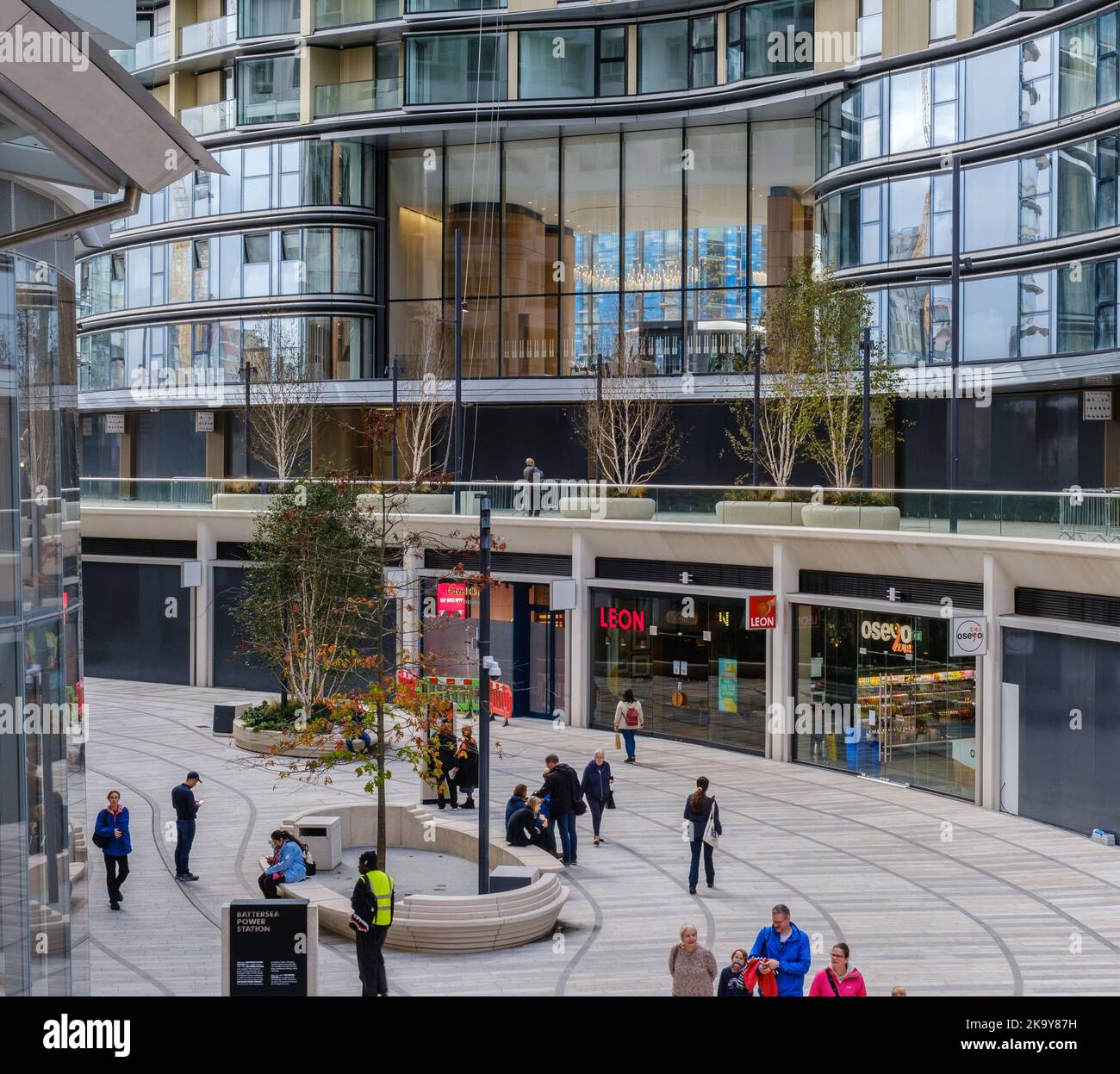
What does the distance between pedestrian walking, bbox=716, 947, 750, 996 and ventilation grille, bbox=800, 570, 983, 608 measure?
13.2m

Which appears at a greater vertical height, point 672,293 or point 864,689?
point 672,293

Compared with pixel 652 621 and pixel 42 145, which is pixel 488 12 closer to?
pixel 652 621

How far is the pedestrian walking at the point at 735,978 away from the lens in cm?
1202

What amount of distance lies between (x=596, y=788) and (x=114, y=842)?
22.7 ft

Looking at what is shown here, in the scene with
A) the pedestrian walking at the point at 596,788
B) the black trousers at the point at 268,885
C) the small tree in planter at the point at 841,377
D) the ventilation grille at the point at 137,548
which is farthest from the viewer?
the ventilation grille at the point at 137,548

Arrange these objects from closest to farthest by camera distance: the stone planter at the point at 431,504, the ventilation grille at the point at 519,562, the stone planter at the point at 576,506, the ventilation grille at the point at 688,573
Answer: the ventilation grille at the point at 688,573 → the stone planter at the point at 576,506 → the ventilation grille at the point at 519,562 → the stone planter at the point at 431,504

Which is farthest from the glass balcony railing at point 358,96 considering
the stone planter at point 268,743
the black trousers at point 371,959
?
the black trousers at point 371,959

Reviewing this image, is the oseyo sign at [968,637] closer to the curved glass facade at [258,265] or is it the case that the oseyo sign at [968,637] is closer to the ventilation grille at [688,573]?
the ventilation grille at [688,573]

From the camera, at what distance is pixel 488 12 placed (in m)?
44.2

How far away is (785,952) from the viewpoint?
12.5m

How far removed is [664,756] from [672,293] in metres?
19.9

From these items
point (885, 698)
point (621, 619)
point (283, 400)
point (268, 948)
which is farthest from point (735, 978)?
point (283, 400)

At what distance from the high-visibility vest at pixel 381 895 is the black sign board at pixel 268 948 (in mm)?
1366
